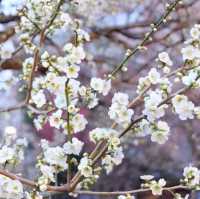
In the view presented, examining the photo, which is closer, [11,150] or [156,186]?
[156,186]

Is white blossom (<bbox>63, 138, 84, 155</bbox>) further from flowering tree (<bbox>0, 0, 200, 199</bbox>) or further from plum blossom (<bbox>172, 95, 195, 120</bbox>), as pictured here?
plum blossom (<bbox>172, 95, 195, 120</bbox>)

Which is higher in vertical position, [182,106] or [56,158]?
[182,106]

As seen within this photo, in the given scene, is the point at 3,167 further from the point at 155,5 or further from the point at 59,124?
the point at 155,5

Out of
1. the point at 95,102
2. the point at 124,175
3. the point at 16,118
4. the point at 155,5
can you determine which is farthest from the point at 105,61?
the point at 16,118

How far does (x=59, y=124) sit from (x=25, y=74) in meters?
0.50

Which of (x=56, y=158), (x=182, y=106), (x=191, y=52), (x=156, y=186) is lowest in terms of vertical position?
(x=156, y=186)

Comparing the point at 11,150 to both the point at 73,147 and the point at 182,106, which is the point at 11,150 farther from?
the point at 182,106

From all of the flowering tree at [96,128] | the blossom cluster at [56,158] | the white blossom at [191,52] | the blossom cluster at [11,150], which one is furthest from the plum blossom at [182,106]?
the blossom cluster at [11,150]

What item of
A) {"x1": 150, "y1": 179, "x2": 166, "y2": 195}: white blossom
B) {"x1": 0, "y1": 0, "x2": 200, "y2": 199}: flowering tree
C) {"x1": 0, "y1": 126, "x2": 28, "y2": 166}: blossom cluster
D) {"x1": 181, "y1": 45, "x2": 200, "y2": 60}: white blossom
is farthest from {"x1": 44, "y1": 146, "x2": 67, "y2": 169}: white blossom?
{"x1": 181, "y1": 45, "x2": 200, "y2": 60}: white blossom

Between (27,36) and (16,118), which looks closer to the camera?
(27,36)

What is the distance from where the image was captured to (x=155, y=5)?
4.66 meters

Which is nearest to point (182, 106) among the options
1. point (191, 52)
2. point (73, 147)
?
point (191, 52)

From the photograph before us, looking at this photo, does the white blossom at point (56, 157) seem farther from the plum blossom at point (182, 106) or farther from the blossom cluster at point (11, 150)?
the plum blossom at point (182, 106)

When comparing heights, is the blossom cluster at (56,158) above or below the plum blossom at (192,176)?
above
